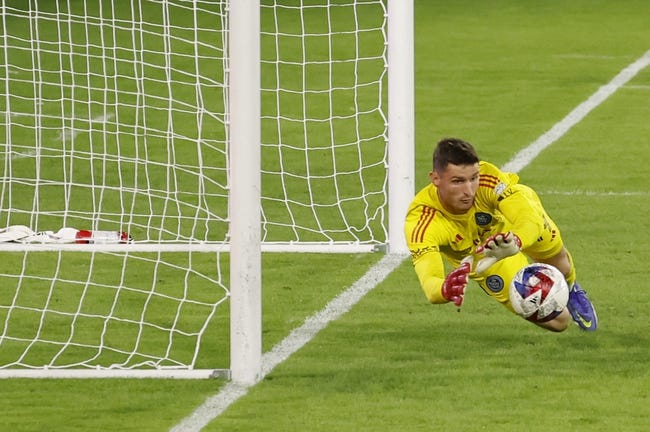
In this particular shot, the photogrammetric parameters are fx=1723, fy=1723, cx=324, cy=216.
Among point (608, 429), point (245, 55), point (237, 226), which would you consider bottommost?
point (608, 429)

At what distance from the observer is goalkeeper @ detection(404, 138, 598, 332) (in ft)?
26.8

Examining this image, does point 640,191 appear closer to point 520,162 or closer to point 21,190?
point 520,162

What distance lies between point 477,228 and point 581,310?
89cm

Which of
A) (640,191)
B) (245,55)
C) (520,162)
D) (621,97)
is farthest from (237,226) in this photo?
(621,97)

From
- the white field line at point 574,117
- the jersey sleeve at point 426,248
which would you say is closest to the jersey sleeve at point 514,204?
the jersey sleeve at point 426,248

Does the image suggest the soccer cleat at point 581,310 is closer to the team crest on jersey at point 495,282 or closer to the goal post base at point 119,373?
the team crest on jersey at point 495,282

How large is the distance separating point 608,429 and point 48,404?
263 centimetres

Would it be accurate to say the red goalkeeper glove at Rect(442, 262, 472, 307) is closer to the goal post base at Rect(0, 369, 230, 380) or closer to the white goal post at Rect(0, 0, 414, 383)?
the white goal post at Rect(0, 0, 414, 383)

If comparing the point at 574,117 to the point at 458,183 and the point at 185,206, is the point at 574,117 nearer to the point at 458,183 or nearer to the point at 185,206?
the point at 185,206

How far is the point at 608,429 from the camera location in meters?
7.63

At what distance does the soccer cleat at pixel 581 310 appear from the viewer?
932 centimetres

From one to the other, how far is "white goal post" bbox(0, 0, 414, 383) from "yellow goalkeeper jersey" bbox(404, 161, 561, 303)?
2.62ft

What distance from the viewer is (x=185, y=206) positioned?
13484mm

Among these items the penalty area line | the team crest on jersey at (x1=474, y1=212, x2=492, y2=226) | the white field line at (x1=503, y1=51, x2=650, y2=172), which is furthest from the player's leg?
the white field line at (x1=503, y1=51, x2=650, y2=172)
